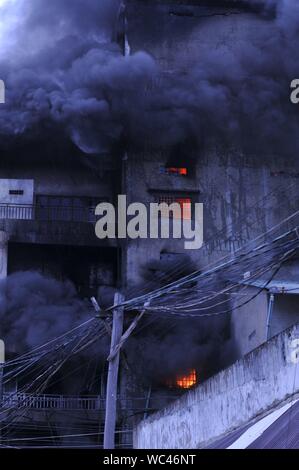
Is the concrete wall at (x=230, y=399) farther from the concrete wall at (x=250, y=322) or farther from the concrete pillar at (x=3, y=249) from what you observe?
the concrete pillar at (x=3, y=249)

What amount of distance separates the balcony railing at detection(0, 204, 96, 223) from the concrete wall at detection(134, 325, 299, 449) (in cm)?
1248

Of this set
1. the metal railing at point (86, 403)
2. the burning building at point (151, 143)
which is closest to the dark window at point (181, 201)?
the burning building at point (151, 143)

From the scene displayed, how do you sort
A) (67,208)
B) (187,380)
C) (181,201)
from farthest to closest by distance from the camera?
(67,208) < (181,201) < (187,380)

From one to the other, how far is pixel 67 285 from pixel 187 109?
296 inches

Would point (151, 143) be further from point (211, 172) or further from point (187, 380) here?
point (187, 380)

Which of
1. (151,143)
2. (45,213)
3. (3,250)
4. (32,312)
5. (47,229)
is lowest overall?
(32,312)

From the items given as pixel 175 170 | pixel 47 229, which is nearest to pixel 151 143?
pixel 175 170

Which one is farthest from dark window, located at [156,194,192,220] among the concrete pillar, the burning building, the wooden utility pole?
the wooden utility pole

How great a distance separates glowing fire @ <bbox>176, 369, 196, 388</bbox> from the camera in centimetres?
2956

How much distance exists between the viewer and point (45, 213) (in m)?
32.2

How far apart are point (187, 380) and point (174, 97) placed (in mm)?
9954

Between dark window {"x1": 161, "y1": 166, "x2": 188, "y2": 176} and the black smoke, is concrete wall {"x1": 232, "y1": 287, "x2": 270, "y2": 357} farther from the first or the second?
dark window {"x1": 161, "y1": 166, "x2": 188, "y2": 176}

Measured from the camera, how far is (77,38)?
35.2 metres
